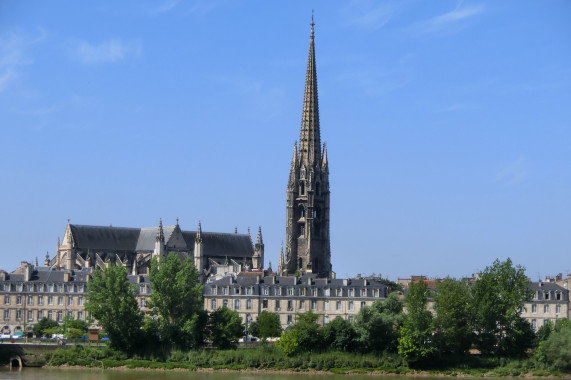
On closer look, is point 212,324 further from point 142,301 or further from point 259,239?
point 259,239

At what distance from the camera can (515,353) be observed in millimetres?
82188

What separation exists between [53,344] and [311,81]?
8128 centimetres

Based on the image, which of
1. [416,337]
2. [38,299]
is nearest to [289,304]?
[38,299]

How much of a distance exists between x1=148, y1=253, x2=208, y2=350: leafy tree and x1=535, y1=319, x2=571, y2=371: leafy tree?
22986 millimetres

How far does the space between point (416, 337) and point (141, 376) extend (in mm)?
18029

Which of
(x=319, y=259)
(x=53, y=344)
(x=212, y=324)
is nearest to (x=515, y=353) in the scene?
(x=212, y=324)

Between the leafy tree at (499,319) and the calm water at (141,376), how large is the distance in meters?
7.35

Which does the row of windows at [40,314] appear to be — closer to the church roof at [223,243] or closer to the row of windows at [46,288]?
the row of windows at [46,288]

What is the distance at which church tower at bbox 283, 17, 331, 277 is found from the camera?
6206 inches

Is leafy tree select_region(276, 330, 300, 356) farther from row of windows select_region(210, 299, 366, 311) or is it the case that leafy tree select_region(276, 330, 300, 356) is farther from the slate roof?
the slate roof

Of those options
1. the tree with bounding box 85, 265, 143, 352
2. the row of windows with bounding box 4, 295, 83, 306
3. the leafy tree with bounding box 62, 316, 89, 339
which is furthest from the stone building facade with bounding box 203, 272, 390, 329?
the tree with bounding box 85, 265, 143, 352

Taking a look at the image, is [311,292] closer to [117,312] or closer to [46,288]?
[46,288]

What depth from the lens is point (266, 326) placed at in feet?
314

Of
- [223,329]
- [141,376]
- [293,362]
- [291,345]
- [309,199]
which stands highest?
[309,199]
